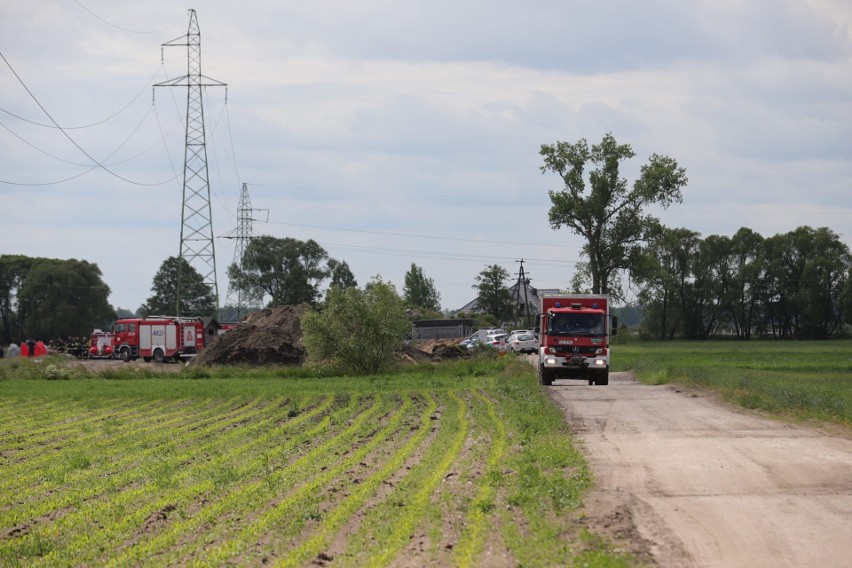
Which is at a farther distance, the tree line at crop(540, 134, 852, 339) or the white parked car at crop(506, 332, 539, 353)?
the tree line at crop(540, 134, 852, 339)

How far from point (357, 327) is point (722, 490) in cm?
3996

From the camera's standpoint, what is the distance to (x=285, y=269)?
129375 millimetres

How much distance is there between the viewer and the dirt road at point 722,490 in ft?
30.4

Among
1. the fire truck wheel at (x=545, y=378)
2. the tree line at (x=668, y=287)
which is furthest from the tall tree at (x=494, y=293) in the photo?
the fire truck wheel at (x=545, y=378)

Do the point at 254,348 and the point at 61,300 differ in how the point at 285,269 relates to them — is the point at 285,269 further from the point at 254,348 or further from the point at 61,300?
the point at 254,348

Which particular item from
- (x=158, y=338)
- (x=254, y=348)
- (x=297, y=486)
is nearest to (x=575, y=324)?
(x=297, y=486)

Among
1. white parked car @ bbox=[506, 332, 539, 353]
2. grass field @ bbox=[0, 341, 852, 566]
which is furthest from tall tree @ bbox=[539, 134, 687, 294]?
grass field @ bbox=[0, 341, 852, 566]

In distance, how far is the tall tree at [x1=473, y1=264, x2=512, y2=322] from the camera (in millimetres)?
140125

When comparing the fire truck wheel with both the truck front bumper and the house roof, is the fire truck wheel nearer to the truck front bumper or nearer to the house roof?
the truck front bumper

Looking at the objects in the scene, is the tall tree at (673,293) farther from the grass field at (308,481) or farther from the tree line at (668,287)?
the grass field at (308,481)

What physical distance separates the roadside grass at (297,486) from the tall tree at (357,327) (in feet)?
71.1

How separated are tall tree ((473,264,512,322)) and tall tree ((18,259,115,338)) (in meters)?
51.2

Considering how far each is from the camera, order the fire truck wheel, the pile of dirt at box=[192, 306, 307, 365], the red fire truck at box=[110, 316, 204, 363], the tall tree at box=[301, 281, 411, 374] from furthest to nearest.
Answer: the red fire truck at box=[110, 316, 204, 363], the pile of dirt at box=[192, 306, 307, 365], the tall tree at box=[301, 281, 411, 374], the fire truck wheel

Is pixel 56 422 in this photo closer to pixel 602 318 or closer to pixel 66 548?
pixel 66 548
